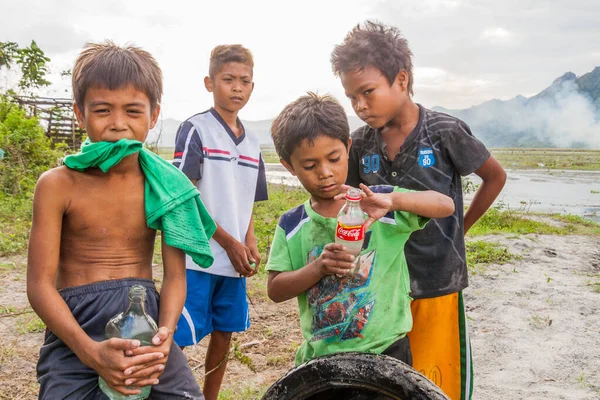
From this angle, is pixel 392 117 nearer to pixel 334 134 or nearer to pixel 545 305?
pixel 334 134

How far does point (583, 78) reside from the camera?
107 m

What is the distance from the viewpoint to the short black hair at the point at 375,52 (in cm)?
247

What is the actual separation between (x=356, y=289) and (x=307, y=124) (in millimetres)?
666

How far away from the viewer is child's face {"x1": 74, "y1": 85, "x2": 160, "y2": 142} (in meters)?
1.79

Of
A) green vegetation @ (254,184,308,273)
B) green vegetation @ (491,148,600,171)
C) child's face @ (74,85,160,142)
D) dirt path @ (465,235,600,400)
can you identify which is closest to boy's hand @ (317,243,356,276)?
child's face @ (74,85,160,142)

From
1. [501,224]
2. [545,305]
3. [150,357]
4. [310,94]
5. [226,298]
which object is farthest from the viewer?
[501,224]

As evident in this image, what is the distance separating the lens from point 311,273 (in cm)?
184

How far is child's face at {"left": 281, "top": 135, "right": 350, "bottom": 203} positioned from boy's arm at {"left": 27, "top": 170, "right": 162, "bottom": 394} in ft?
2.78

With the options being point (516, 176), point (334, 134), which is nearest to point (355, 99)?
point (334, 134)

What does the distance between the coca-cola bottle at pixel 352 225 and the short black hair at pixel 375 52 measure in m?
0.97

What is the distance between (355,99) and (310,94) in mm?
302

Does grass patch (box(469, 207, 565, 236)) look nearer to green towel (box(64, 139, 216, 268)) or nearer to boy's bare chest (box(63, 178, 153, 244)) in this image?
green towel (box(64, 139, 216, 268))

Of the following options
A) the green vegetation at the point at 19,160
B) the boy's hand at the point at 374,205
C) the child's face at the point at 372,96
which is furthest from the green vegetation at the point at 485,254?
the green vegetation at the point at 19,160

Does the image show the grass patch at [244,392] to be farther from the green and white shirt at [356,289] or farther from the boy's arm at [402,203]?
the boy's arm at [402,203]
